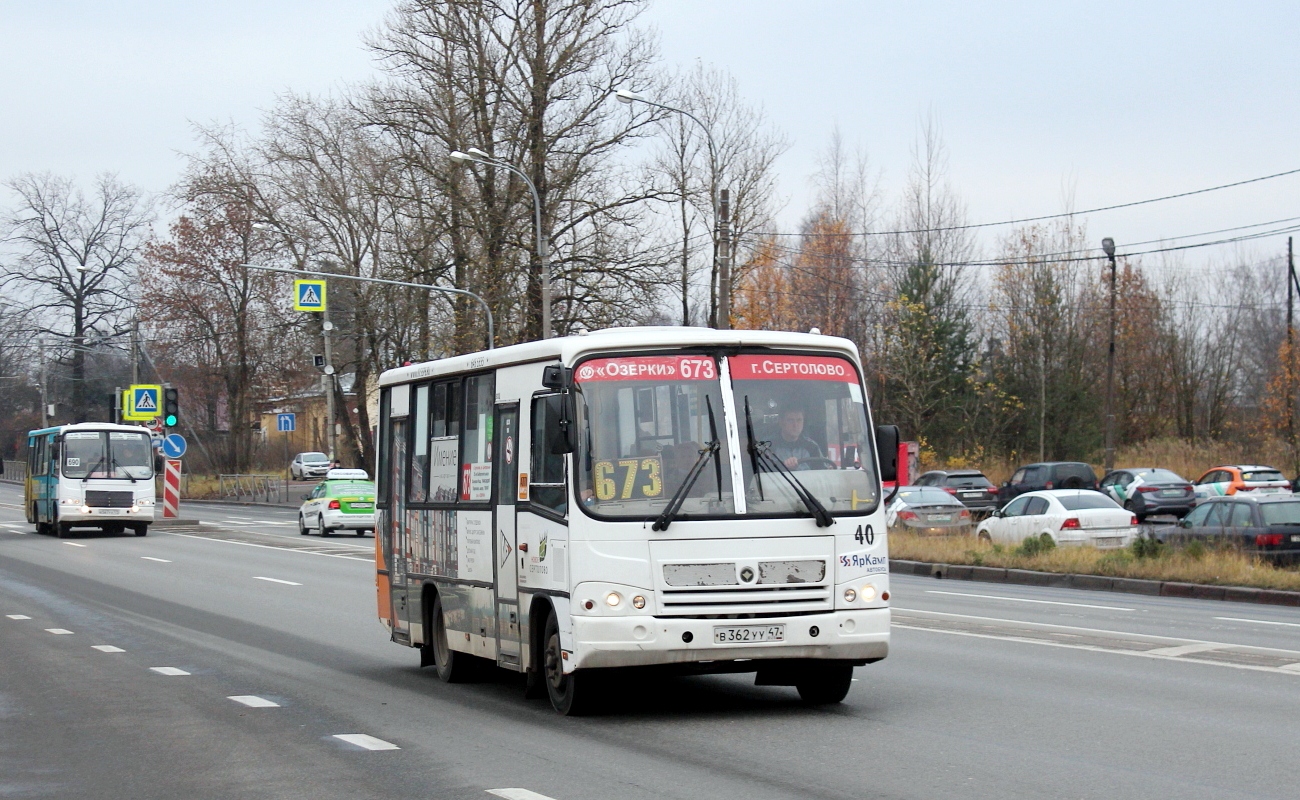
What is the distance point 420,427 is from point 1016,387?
47325 millimetres

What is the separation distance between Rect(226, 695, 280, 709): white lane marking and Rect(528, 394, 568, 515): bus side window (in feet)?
8.16

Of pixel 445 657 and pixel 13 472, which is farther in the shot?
pixel 13 472

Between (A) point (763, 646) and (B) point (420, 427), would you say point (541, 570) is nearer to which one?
(A) point (763, 646)

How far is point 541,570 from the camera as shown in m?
9.88

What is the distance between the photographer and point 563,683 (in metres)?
9.95

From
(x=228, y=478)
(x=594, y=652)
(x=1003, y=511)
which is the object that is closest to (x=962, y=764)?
(x=594, y=652)

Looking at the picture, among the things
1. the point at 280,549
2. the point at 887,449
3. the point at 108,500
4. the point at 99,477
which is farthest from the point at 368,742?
the point at 99,477

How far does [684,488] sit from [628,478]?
35cm

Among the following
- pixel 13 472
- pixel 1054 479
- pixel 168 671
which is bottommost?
pixel 168 671

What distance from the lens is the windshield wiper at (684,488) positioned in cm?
930

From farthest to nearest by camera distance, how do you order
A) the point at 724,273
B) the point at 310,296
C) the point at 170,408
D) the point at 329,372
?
the point at 329,372
the point at 170,408
the point at 310,296
the point at 724,273

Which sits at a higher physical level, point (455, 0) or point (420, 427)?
point (455, 0)

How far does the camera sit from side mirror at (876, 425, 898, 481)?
1002cm

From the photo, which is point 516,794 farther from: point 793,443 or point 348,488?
point 348,488
